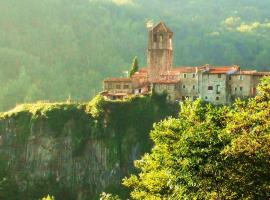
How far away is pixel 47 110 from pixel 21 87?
9886 cm

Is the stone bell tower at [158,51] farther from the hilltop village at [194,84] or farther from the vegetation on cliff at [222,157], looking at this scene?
the vegetation on cliff at [222,157]

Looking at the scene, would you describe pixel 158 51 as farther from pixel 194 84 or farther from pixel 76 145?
pixel 76 145

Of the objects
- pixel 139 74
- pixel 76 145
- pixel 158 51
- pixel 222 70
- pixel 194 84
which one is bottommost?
pixel 76 145

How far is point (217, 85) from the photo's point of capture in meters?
93.4

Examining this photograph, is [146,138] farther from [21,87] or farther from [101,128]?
[21,87]

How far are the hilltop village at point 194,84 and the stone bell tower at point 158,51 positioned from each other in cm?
16

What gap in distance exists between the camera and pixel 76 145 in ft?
304

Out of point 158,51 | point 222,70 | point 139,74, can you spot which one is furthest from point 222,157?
point 139,74

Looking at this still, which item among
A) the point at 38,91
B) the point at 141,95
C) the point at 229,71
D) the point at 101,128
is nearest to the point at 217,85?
the point at 229,71

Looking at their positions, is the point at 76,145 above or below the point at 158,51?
below

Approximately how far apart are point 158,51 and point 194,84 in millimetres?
11143

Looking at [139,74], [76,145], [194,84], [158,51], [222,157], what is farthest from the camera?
[139,74]

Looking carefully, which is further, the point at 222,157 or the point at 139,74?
the point at 139,74

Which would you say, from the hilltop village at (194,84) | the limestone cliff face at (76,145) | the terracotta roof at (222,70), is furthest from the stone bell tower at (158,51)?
the terracotta roof at (222,70)
